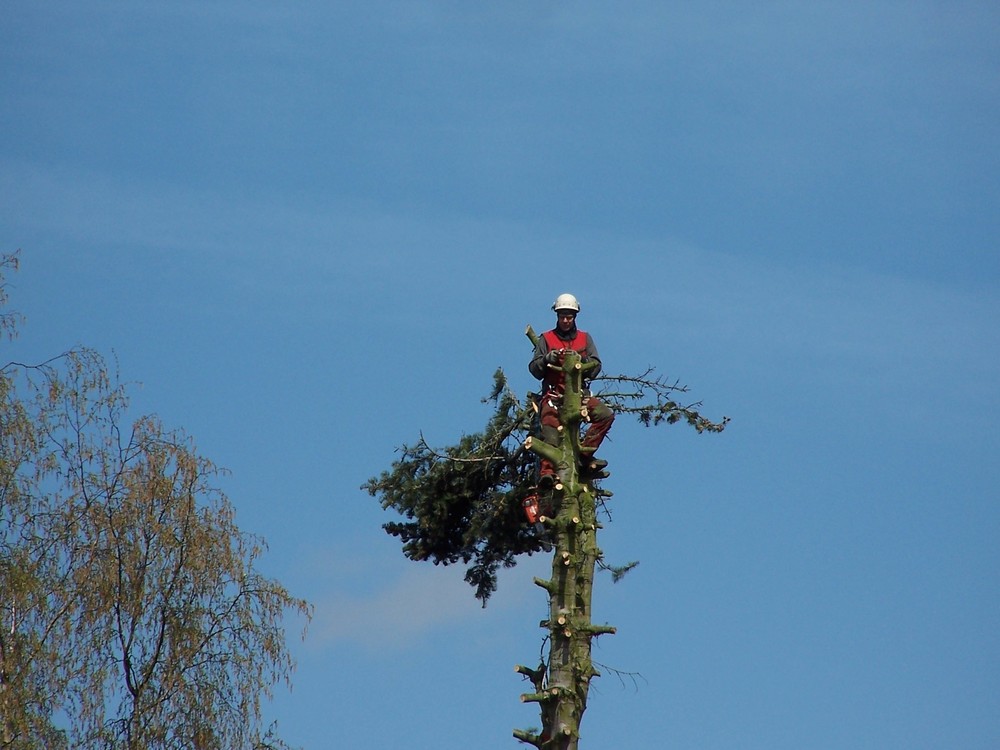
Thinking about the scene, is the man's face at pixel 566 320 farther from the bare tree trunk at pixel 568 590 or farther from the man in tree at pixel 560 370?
the bare tree trunk at pixel 568 590

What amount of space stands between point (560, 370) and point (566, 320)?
0.69 meters

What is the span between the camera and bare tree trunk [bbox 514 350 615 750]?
16219mm

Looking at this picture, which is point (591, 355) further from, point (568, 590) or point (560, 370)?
point (568, 590)

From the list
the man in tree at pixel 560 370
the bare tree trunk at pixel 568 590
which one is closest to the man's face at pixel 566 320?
the man in tree at pixel 560 370

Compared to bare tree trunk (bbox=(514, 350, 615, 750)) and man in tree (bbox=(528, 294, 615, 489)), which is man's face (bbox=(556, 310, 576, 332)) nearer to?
man in tree (bbox=(528, 294, 615, 489))

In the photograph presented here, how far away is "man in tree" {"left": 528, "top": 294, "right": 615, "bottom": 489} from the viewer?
58.0 ft

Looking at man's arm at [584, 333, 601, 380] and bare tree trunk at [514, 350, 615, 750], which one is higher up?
man's arm at [584, 333, 601, 380]

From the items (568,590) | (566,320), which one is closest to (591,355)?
(566,320)

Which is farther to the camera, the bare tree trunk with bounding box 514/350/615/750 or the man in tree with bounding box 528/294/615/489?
the man in tree with bounding box 528/294/615/489

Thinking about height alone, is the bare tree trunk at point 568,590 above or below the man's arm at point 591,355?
below

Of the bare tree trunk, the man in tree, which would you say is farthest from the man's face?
the bare tree trunk

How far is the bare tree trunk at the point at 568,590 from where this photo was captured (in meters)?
16.2

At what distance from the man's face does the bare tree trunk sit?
31.2 inches

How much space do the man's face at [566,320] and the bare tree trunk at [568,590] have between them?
792 millimetres
